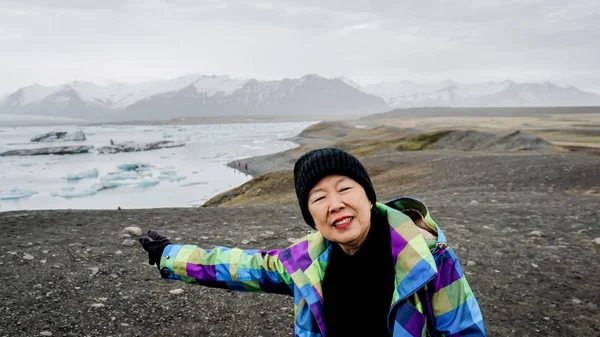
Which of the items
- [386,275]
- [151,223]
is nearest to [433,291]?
[386,275]

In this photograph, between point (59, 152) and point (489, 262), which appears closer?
point (489, 262)

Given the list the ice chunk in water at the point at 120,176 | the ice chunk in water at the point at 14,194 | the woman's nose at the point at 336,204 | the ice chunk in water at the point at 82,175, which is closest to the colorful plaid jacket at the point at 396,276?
the woman's nose at the point at 336,204

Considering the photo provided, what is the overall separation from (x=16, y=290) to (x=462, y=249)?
20.7ft

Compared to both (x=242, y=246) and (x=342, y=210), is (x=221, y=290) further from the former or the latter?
(x=342, y=210)

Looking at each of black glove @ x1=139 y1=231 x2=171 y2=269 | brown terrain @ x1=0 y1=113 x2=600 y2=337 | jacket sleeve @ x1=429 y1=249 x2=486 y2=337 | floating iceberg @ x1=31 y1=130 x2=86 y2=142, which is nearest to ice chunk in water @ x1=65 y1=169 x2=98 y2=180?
brown terrain @ x1=0 y1=113 x2=600 y2=337

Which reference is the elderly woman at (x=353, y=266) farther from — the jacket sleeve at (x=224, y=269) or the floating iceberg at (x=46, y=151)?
the floating iceberg at (x=46, y=151)

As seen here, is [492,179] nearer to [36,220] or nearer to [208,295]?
[208,295]

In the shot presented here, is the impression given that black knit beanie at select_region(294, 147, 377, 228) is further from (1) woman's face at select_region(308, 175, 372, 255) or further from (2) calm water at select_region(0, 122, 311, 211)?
(2) calm water at select_region(0, 122, 311, 211)

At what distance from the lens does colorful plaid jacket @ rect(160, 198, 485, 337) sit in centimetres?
209

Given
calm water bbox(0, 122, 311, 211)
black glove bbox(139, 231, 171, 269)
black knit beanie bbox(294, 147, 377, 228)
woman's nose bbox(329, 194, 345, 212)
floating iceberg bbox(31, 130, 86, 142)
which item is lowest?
calm water bbox(0, 122, 311, 211)

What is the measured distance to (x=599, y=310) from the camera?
183 inches

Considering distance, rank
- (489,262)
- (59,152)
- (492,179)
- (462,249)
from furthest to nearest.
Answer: (59,152) < (492,179) < (462,249) < (489,262)

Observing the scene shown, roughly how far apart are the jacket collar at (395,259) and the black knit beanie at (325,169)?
0.82 feet

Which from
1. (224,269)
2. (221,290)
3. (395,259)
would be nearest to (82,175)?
(221,290)
